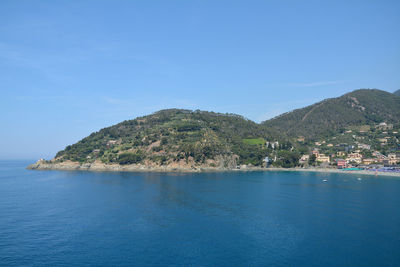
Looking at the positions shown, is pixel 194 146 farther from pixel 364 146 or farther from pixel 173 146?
pixel 364 146

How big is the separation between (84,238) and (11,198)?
130ft

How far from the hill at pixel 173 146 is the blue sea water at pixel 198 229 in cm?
7137

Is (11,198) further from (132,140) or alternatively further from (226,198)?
(132,140)

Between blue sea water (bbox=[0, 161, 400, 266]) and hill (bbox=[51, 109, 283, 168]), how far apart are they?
234 feet

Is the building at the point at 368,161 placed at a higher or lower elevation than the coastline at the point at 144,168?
higher

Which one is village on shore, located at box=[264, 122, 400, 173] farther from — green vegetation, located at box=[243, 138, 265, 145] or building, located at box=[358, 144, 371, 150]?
green vegetation, located at box=[243, 138, 265, 145]

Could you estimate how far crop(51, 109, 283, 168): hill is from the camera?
14850 centimetres

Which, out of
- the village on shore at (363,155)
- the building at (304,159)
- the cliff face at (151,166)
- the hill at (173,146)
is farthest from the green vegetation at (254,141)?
the cliff face at (151,166)

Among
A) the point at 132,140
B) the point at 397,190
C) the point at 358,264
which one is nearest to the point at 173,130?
the point at 132,140

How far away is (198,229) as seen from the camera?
46594 mm

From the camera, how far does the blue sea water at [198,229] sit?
36031 millimetres

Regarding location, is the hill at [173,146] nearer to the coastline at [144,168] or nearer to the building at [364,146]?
the coastline at [144,168]

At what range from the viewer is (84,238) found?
42312mm

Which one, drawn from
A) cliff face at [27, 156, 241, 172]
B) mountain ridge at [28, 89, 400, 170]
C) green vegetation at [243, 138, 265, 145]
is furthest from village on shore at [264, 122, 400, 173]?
cliff face at [27, 156, 241, 172]
